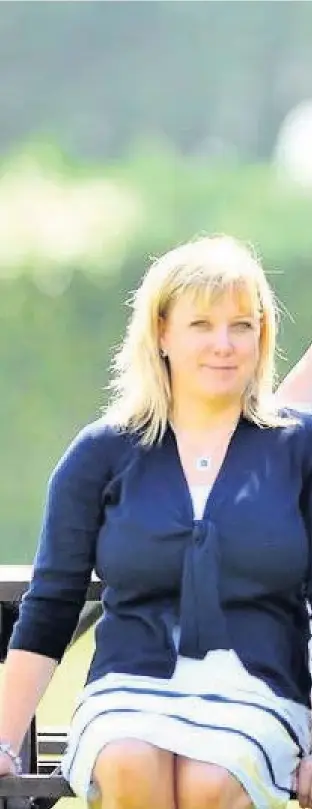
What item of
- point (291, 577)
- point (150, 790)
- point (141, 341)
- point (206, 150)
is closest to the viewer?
point (150, 790)

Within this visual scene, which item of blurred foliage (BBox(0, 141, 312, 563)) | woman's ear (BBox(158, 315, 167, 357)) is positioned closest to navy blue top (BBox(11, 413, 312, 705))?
woman's ear (BBox(158, 315, 167, 357))

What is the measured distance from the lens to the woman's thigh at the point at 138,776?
71.8 inches

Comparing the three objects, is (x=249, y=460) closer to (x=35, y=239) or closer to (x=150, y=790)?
(x=150, y=790)

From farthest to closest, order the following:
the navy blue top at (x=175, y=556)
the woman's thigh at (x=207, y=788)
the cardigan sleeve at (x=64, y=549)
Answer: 1. the cardigan sleeve at (x=64, y=549)
2. the navy blue top at (x=175, y=556)
3. the woman's thigh at (x=207, y=788)

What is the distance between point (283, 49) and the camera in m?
4.52

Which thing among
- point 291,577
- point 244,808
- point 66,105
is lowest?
point 244,808

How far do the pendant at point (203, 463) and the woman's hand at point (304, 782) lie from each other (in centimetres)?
39

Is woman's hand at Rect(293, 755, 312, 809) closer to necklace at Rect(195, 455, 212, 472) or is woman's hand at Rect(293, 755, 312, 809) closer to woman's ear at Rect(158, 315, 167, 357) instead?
necklace at Rect(195, 455, 212, 472)

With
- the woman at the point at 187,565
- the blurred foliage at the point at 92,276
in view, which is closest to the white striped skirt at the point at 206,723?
the woman at the point at 187,565

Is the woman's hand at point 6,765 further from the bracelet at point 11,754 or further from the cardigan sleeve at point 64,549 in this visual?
the cardigan sleeve at point 64,549

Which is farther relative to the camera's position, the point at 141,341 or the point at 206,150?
the point at 206,150

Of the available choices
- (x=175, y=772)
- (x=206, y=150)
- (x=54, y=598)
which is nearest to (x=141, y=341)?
(x=54, y=598)

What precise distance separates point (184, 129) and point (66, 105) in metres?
0.35

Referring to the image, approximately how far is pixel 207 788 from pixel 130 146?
2.94m
